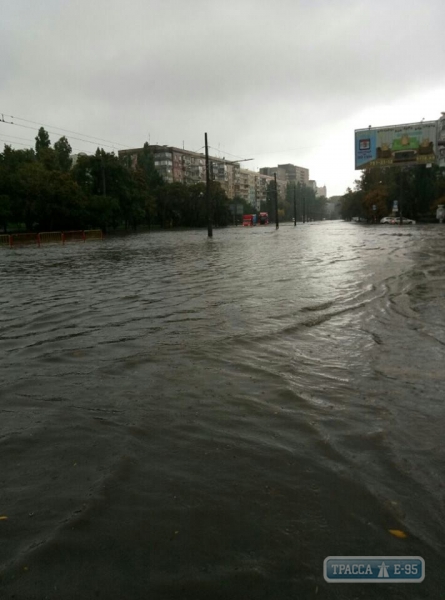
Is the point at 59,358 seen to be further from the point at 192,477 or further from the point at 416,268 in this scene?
the point at 416,268

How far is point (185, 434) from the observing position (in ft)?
13.1

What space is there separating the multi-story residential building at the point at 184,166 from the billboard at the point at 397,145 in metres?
81.4

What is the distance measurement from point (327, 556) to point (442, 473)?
1174mm

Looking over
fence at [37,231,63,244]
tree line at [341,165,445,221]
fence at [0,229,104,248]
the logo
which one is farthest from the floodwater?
tree line at [341,165,445,221]

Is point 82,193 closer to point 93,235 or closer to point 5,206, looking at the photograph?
point 93,235

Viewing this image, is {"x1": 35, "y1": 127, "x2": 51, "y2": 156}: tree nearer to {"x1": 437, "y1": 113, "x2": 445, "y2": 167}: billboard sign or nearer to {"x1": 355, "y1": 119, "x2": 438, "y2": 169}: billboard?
{"x1": 355, "y1": 119, "x2": 438, "y2": 169}: billboard

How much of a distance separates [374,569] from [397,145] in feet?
170

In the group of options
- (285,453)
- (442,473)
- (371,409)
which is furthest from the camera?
(371,409)

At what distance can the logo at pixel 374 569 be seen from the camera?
2.42 metres

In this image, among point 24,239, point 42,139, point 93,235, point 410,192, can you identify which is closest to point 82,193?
point 93,235

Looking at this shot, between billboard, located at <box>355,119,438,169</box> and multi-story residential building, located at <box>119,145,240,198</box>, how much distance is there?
A: 81426 millimetres

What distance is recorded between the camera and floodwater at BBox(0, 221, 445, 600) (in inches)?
98.6

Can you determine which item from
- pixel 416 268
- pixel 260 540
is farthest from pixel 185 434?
pixel 416 268

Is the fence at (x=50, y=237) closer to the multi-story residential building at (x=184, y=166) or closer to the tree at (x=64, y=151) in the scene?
the tree at (x=64, y=151)
